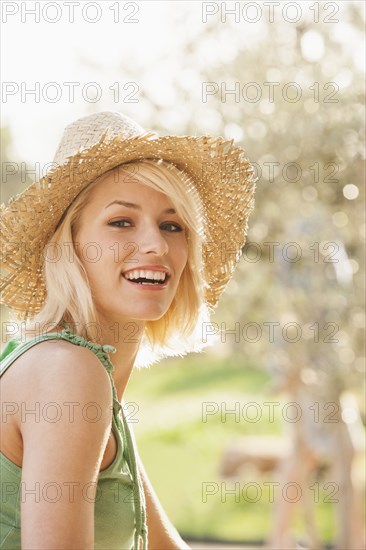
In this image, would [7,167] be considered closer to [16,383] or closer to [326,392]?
[326,392]

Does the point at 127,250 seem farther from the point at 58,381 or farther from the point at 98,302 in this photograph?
the point at 58,381

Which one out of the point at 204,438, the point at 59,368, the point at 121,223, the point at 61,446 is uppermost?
the point at 121,223

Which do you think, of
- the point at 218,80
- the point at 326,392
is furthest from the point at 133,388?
the point at 218,80

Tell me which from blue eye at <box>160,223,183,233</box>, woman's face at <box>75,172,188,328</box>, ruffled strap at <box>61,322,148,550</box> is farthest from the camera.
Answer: blue eye at <box>160,223,183,233</box>

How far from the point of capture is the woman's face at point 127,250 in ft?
6.54

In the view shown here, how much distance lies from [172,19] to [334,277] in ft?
5.41

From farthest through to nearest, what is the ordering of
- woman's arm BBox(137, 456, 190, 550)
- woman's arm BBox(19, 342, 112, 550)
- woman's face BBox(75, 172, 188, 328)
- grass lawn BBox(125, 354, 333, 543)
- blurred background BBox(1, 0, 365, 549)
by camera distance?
grass lawn BBox(125, 354, 333, 543), blurred background BBox(1, 0, 365, 549), woman's arm BBox(137, 456, 190, 550), woman's face BBox(75, 172, 188, 328), woman's arm BBox(19, 342, 112, 550)

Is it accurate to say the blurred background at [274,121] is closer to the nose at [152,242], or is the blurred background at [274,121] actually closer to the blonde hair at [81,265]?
the blonde hair at [81,265]

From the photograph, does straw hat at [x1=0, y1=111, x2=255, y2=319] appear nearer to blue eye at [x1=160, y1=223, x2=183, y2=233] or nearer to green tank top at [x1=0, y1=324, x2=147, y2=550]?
blue eye at [x1=160, y1=223, x2=183, y2=233]

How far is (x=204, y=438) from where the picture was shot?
43.7ft

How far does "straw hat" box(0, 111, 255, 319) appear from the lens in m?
2.04

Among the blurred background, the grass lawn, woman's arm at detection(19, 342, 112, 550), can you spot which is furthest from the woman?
the grass lawn

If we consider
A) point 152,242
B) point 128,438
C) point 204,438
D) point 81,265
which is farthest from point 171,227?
point 204,438

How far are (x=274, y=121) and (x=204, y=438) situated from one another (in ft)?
29.7
